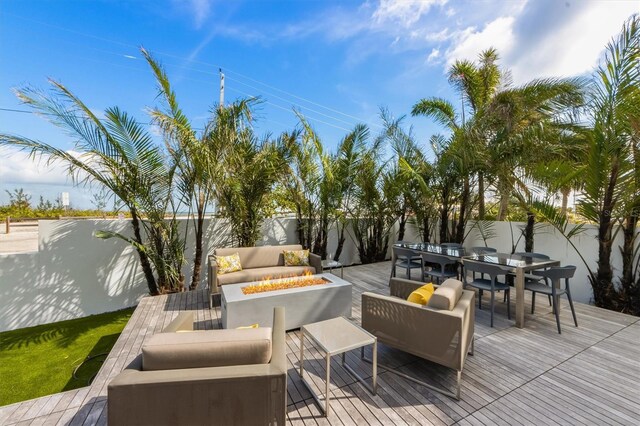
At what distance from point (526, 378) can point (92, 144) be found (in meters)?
6.65

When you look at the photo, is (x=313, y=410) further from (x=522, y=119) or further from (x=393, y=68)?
(x=393, y=68)

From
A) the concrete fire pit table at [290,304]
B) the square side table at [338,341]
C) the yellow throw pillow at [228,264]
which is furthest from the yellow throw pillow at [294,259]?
the square side table at [338,341]

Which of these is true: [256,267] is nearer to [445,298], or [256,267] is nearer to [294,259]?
[294,259]

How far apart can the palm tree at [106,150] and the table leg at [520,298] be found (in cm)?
609

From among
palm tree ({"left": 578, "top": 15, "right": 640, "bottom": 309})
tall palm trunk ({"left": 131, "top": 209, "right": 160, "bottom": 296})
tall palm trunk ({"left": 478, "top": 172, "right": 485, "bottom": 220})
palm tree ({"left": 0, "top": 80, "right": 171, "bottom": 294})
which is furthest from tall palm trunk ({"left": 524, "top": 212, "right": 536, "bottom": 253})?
tall palm trunk ({"left": 131, "top": 209, "right": 160, "bottom": 296})

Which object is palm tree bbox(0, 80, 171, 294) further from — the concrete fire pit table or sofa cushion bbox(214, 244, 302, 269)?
the concrete fire pit table

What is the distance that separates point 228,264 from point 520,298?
4757 millimetres

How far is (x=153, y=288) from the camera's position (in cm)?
539

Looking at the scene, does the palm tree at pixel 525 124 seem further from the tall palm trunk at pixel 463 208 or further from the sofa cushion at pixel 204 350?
the sofa cushion at pixel 204 350

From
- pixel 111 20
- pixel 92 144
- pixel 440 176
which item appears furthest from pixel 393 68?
pixel 92 144

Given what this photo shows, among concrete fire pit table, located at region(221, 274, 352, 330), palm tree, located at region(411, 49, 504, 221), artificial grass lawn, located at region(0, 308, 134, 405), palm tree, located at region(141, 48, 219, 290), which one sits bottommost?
artificial grass lawn, located at region(0, 308, 134, 405)

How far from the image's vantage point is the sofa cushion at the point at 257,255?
5.49m

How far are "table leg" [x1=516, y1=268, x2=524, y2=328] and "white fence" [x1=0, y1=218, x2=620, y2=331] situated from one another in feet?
9.28

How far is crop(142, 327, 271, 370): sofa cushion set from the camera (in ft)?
5.45
